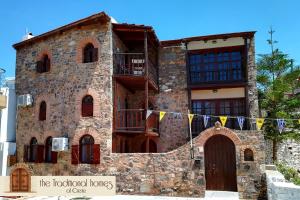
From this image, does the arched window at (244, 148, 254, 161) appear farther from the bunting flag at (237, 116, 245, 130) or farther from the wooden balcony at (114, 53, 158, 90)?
the wooden balcony at (114, 53, 158, 90)

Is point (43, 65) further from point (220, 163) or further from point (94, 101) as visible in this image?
point (220, 163)

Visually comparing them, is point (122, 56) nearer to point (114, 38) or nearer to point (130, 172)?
point (114, 38)

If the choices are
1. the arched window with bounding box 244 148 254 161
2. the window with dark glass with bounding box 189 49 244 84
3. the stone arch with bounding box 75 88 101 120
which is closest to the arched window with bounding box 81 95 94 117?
the stone arch with bounding box 75 88 101 120

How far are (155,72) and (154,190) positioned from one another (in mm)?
7225

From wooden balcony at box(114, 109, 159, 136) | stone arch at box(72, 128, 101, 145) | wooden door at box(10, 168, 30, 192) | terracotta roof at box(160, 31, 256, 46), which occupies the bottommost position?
wooden door at box(10, 168, 30, 192)

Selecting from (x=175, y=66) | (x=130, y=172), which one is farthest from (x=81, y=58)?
(x=130, y=172)

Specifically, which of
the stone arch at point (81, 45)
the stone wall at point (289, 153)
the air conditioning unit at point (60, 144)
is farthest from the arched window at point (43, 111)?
the stone wall at point (289, 153)

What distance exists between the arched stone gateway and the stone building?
0.05 m

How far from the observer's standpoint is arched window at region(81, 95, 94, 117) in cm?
1622

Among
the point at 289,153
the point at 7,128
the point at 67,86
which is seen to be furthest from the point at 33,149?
the point at 289,153

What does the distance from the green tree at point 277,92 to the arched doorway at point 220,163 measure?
441cm

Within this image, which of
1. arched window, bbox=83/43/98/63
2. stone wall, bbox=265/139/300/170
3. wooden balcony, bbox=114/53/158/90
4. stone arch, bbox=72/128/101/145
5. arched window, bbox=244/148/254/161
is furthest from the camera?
stone wall, bbox=265/139/300/170

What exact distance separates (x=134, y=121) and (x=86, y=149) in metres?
3.09

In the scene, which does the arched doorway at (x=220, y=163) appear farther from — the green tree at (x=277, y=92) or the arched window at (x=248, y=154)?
the green tree at (x=277, y=92)
